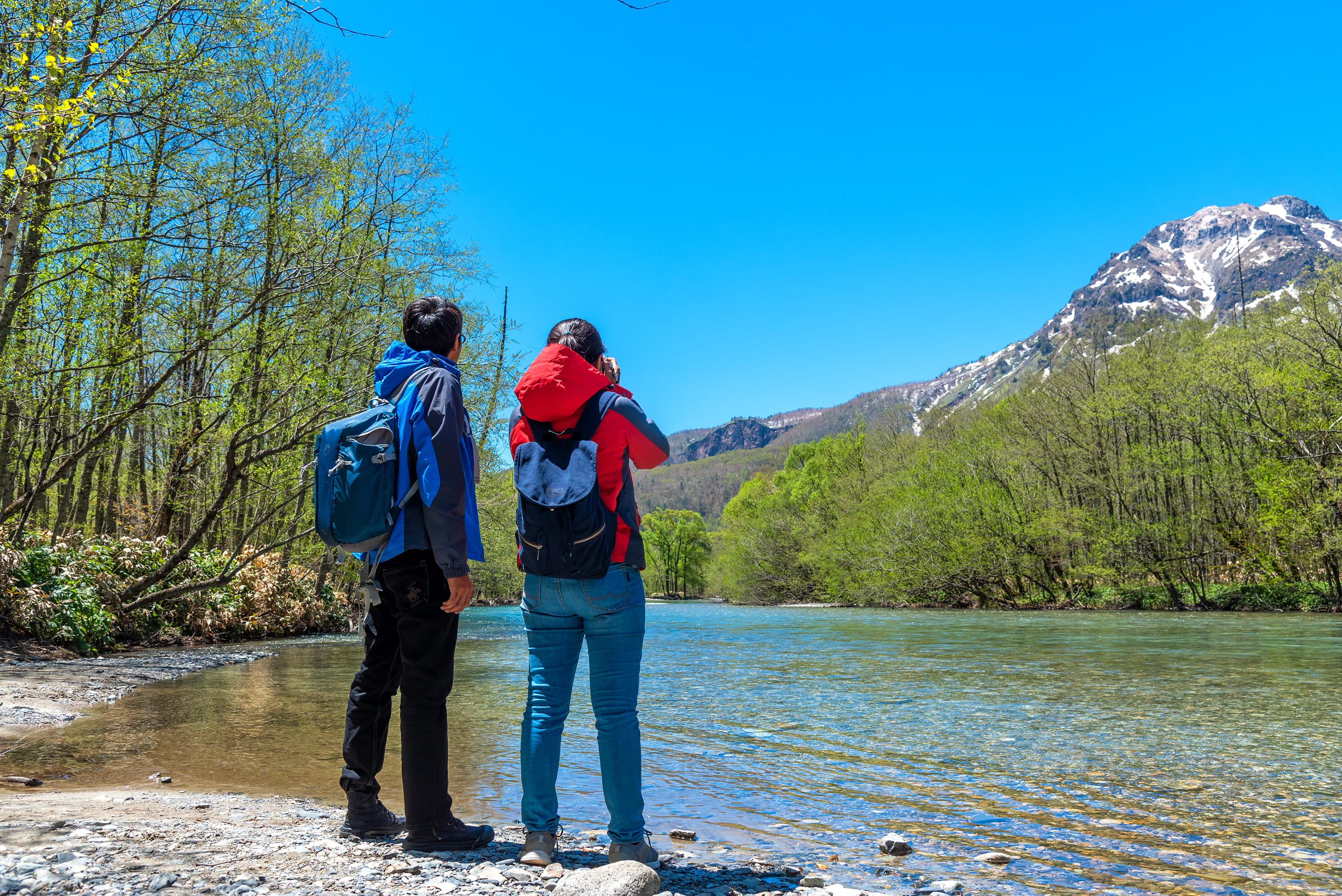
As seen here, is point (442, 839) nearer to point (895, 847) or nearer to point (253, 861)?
point (253, 861)

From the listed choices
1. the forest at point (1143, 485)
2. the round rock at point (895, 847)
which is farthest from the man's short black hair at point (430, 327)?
the forest at point (1143, 485)

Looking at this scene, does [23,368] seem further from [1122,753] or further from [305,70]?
[1122,753]

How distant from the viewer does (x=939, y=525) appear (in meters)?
37.3

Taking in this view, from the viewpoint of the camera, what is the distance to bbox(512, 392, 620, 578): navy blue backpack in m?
2.91

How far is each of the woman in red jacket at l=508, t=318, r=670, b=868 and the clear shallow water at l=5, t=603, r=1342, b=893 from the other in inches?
32.7

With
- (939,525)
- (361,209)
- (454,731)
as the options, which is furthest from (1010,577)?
(454,731)

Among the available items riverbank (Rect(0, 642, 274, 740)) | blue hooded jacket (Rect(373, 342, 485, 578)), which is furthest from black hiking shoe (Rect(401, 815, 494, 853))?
riverbank (Rect(0, 642, 274, 740))

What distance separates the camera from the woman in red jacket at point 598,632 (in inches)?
118

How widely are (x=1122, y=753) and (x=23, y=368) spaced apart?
42.4 ft

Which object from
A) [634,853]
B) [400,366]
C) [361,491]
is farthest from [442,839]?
[400,366]

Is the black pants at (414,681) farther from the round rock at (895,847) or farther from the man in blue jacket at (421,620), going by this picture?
the round rock at (895,847)

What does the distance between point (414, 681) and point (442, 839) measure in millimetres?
642

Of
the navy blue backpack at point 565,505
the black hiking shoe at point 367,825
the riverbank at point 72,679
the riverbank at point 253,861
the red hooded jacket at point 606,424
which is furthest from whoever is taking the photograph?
the riverbank at point 72,679

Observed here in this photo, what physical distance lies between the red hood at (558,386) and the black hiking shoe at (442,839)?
5.52 feet
